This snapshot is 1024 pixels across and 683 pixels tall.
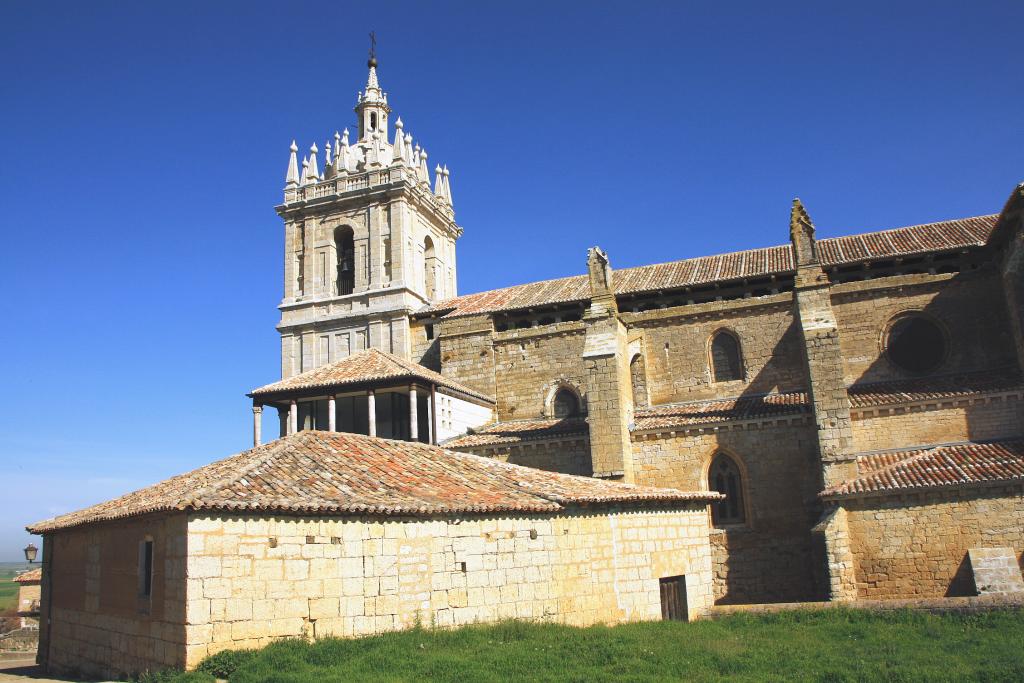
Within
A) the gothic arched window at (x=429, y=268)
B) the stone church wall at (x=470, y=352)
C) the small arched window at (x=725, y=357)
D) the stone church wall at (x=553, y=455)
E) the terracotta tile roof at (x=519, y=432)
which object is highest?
the gothic arched window at (x=429, y=268)

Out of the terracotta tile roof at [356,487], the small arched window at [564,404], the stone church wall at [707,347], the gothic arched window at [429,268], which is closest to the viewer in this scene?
the terracotta tile roof at [356,487]

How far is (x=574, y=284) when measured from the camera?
93.2ft

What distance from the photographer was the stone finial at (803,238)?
69.2 ft

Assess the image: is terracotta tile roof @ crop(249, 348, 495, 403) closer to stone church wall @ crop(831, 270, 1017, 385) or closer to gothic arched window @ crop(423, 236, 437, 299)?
gothic arched window @ crop(423, 236, 437, 299)

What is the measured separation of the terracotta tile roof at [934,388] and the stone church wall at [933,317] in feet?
2.19

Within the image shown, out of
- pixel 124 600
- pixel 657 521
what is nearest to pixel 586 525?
pixel 657 521

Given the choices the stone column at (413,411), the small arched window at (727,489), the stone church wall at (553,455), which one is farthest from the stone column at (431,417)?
the small arched window at (727,489)

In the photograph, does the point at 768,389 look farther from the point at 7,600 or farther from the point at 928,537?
the point at 7,600

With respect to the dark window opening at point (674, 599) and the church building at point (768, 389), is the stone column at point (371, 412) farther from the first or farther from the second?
the dark window opening at point (674, 599)

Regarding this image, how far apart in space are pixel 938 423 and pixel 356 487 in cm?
1359

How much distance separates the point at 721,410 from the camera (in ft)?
70.1

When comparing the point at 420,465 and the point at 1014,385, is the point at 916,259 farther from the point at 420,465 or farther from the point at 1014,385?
the point at 420,465

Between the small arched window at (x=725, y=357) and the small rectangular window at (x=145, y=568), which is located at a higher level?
the small arched window at (x=725, y=357)

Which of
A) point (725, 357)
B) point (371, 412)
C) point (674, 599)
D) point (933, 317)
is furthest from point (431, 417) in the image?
point (933, 317)
